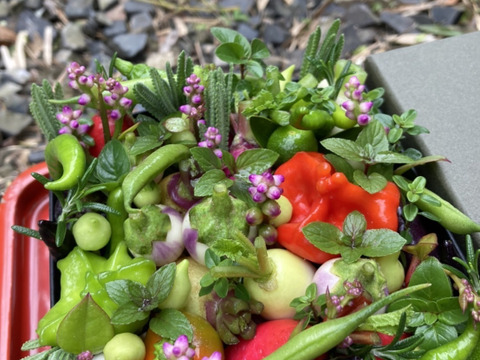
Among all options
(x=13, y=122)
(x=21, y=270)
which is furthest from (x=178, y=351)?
(x=13, y=122)

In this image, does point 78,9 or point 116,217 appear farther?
point 78,9

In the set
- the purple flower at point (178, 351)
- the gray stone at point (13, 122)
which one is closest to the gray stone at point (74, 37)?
the gray stone at point (13, 122)

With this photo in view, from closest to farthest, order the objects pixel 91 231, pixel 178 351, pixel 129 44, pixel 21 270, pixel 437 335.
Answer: pixel 178 351
pixel 437 335
pixel 91 231
pixel 21 270
pixel 129 44

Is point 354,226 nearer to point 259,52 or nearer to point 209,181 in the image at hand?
point 209,181

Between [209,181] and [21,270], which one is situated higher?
[209,181]

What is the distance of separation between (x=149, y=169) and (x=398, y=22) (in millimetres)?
1201

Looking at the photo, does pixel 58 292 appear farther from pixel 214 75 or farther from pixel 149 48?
pixel 149 48

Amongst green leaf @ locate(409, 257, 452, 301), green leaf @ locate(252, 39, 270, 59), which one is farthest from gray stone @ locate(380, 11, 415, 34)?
green leaf @ locate(409, 257, 452, 301)

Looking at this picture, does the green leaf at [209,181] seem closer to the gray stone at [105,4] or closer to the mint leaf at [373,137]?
the mint leaf at [373,137]

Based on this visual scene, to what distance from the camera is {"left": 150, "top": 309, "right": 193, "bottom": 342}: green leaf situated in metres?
0.71

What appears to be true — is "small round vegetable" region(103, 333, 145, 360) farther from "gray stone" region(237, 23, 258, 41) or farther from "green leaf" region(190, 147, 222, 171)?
"gray stone" region(237, 23, 258, 41)

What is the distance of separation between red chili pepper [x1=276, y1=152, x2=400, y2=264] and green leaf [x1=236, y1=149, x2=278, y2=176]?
0.04 m

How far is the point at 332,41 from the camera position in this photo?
36.1 inches

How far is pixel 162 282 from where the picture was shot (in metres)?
0.72
